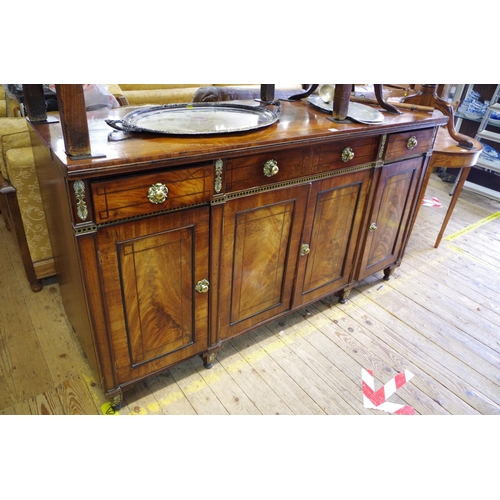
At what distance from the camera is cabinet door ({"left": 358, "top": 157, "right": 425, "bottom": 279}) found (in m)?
1.77

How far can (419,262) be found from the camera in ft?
7.91

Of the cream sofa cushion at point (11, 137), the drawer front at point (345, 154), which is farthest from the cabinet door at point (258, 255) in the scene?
the cream sofa cushion at point (11, 137)

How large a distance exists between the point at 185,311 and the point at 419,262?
1.61m

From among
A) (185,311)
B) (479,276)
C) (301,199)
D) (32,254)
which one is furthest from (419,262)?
(32,254)

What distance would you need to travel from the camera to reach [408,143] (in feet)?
5.59

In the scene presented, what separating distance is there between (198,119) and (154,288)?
0.60 meters

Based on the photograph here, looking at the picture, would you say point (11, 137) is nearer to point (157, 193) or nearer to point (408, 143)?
point (157, 193)

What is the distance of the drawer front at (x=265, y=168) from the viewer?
1244mm

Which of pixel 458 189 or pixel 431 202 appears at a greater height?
pixel 458 189

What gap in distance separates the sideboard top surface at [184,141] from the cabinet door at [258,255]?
0.19 m

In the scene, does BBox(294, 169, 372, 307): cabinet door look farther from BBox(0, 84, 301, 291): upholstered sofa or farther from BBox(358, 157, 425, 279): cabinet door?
BBox(0, 84, 301, 291): upholstered sofa

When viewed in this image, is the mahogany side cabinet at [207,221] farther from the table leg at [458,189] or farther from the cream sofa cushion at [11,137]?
the table leg at [458,189]

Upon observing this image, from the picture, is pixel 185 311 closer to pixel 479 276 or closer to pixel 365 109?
pixel 365 109

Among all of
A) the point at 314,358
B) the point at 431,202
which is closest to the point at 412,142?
the point at 314,358
